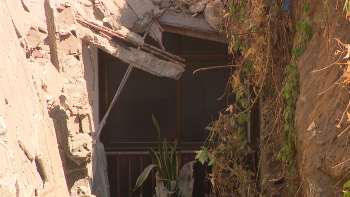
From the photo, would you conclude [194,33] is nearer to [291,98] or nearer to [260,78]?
[260,78]

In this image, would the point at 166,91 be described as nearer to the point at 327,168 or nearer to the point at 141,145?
the point at 141,145

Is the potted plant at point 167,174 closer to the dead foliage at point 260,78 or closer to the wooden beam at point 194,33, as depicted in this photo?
the dead foliage at point 260,78

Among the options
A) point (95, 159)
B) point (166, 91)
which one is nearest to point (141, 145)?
point (166, 91)

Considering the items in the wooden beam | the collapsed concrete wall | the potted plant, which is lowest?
the potted plant

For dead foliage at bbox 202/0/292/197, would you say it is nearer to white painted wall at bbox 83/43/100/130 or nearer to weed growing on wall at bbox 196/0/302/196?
weed growing on wall at bbox 196/0/302/196

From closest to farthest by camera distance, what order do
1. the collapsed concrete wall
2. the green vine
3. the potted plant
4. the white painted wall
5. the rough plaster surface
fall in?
the collapsed concrete wall → the rough plaster surface → the green vine → the potted plant → the white painted wall

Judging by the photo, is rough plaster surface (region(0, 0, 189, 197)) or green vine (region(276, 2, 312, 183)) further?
green vine (region(276, 2, 312, 183))

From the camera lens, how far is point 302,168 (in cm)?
259

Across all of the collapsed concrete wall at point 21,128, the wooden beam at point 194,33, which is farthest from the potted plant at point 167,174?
the collapsed concrete wall at point 21,128

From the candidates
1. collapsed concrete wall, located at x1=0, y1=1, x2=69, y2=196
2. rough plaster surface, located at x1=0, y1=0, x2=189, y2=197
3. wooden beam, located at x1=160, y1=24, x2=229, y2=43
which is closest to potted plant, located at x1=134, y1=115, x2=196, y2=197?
rough plaster surface, located at x1=0, y1=0, x2=189, y2=197

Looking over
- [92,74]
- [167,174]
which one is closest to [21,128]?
[167,174]

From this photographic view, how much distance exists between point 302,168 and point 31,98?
1.74 meters

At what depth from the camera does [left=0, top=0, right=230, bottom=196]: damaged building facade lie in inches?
70.1

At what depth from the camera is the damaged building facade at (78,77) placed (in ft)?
5.84
